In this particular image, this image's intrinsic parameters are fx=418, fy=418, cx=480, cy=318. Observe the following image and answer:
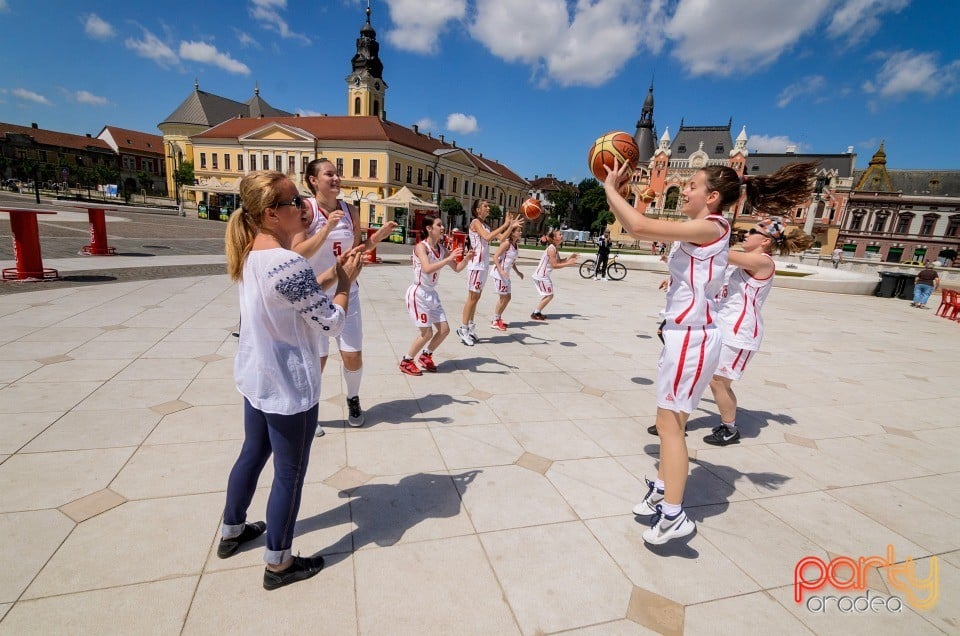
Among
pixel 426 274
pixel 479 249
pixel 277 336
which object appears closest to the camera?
pixel 277 336

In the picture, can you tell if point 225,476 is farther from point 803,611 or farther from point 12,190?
point 12,190

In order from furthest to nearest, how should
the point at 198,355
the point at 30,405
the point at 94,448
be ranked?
the point at 198,355
the point at 30,405
the point at 94,448

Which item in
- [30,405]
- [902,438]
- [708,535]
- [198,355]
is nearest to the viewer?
[708,535]

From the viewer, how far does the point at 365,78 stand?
196 ft

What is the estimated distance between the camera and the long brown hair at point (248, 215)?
1.96m

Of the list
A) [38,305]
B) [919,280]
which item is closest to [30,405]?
[38,305]

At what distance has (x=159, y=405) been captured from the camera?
4.07 meters

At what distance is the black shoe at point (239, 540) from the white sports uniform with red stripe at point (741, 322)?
13.7 ft

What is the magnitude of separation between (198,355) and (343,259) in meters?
4.45

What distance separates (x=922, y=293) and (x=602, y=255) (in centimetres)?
1239

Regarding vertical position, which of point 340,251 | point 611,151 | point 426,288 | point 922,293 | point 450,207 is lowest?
point 922,293

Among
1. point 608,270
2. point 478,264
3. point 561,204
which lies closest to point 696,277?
point 478,264

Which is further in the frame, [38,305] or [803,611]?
[38,305]

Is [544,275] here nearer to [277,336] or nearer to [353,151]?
[277,336]
